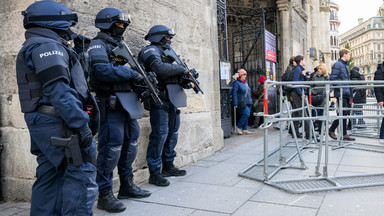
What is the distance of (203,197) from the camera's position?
144 inches

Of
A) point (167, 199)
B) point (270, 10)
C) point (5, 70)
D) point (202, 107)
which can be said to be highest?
point (270, 10)

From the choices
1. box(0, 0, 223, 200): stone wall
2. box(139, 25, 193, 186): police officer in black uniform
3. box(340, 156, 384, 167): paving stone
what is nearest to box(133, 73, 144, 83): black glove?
box(139, 25, 193, 186): police officer in black uniform

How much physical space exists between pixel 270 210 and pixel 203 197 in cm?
78

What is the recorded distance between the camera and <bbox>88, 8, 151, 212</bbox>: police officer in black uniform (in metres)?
3.24

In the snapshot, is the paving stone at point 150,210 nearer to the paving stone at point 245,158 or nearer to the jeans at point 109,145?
the jeans at point 109,145

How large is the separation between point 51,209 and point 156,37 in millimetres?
2462

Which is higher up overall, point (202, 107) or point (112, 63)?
point (112, 63)

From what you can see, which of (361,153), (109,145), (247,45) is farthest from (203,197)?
(247,45)

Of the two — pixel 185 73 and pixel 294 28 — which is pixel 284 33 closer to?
pixel 294 28

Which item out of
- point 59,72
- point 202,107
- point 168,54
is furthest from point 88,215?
point 202,107

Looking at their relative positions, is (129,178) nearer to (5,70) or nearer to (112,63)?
(112,63)

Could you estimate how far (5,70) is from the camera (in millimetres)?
3477

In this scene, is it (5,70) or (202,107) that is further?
(202,107)

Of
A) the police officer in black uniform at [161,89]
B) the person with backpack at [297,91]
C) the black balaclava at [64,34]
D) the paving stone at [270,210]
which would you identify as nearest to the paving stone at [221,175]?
the police officer in black uniform at [161,89]
